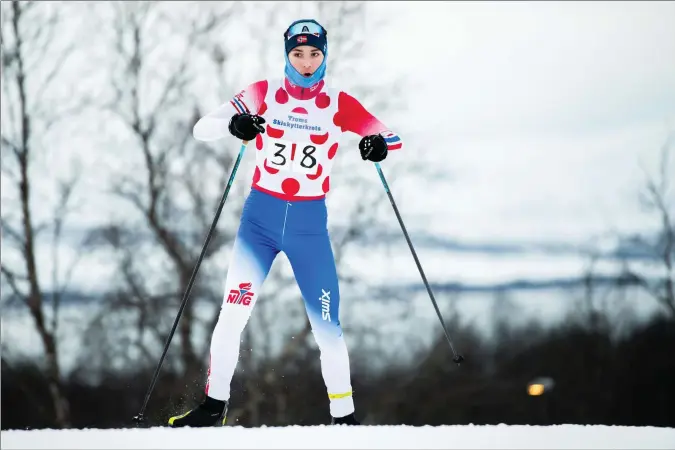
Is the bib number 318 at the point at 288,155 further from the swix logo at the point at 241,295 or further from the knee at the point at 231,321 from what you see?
the knee at the point at 231,321

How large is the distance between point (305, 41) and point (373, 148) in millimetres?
608

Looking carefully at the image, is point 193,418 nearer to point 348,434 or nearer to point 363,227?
point 348,434

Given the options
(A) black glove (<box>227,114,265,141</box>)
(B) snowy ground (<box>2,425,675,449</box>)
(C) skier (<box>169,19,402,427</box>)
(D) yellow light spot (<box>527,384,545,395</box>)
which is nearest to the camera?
(B) snowy ground (<box>2,425,675,449</box>)

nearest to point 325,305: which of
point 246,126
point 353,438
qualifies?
point 353,438

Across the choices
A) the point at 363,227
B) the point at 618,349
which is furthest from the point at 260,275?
the point at 618,349

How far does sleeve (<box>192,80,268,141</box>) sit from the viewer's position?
11.8 ft

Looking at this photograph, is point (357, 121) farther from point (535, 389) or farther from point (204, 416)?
point (535, 389)

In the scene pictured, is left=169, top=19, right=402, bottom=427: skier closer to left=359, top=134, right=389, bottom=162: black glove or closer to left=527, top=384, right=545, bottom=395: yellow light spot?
left=359, top=134, right=389, bottom=162: black glove

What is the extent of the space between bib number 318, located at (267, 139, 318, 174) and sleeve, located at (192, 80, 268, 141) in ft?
0.68

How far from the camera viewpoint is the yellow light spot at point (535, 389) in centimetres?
2292

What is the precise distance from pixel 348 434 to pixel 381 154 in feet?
4.33

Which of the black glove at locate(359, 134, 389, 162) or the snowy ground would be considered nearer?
the snowy ground

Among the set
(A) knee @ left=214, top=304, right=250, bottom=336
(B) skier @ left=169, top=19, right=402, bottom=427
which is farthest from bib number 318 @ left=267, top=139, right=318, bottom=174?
(A) knee @ left=214, top=304, right=250, bottom=336

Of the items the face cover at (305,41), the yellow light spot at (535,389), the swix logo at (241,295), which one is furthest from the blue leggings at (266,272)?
the yellow light spot at (535,389)
